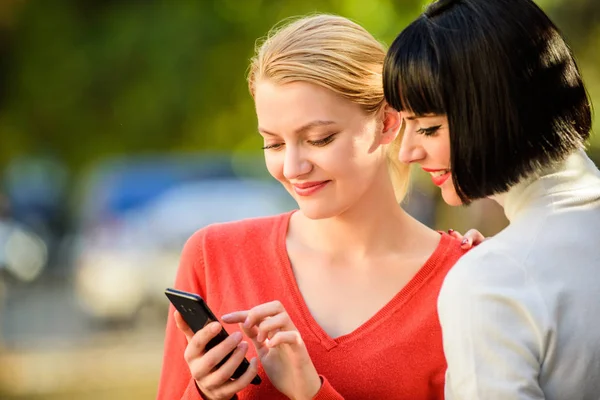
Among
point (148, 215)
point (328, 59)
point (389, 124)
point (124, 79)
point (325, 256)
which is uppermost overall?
point (124, 79)

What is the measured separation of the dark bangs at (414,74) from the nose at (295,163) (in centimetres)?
52

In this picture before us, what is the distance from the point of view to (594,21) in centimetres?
866

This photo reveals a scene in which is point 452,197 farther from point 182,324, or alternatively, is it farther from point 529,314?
point 182,324

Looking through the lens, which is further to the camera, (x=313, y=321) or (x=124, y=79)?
(x=124, y=79)

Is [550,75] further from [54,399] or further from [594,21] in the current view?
[54,399]

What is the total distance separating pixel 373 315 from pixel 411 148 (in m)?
0.76

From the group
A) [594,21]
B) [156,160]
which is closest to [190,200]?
[156,160]

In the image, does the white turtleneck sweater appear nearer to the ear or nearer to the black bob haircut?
the black bob haircut

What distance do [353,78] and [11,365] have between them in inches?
332

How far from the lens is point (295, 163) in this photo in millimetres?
2939

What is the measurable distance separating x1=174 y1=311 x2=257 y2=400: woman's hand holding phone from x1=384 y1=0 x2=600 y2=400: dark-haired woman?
0.64 metres

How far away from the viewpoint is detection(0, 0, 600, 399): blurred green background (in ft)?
30.3

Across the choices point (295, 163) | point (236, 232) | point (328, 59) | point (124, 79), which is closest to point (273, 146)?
point (295, 163)

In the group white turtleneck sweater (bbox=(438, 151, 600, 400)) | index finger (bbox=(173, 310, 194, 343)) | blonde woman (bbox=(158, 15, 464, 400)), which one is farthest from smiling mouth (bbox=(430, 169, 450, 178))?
index finger (bbox=(173, 310, 194, 343))
